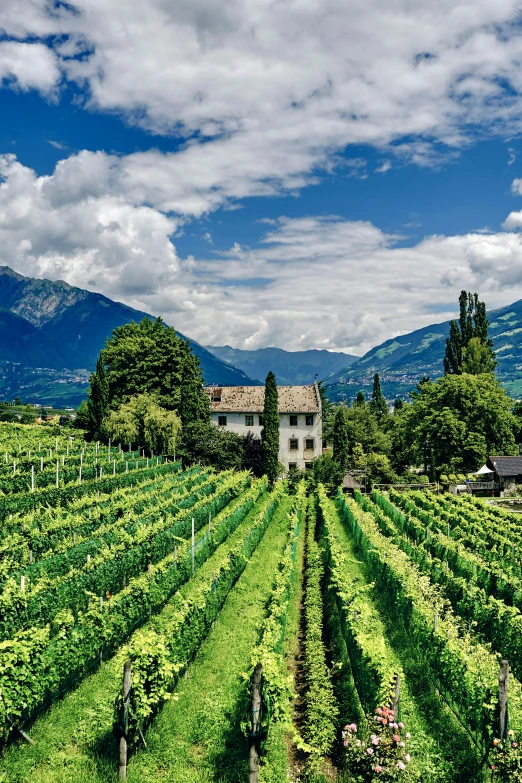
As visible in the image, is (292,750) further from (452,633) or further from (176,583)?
(176,583)

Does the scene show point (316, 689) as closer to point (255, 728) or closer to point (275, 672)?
point (275, 672)

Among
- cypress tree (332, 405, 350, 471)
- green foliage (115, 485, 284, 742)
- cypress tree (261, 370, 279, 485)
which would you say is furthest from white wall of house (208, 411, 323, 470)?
green foliage (115, 485, 284, 742)

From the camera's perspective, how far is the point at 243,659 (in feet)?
47.8

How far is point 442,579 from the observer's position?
19750 millimetres

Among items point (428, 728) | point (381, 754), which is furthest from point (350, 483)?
point (381, 754)

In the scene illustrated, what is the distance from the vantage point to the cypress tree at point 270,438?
55.0 metres

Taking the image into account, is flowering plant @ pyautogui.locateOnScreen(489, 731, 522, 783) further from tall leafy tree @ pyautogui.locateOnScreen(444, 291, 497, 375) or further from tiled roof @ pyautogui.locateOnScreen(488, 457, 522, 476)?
tall leafy tree @ pyautogui.locateOnScreen(444, 291, 497, 375)

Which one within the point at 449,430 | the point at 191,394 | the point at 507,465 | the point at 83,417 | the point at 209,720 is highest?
the point at 191,394

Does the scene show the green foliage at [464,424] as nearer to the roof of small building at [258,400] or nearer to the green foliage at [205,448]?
the roof of small building at [258,400]

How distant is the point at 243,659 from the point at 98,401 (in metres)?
42.3

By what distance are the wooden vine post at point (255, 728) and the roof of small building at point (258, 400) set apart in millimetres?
53299

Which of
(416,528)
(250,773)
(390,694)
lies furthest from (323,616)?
(416,528)

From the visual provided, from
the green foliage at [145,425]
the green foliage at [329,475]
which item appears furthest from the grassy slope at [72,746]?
the green foliage at [329,475]

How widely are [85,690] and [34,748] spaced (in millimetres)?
2305
